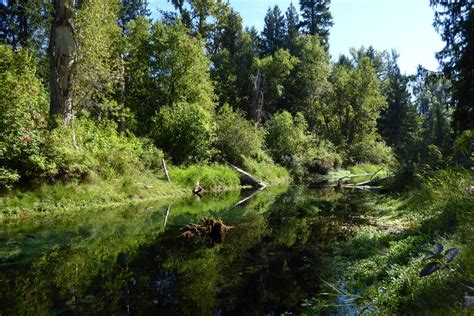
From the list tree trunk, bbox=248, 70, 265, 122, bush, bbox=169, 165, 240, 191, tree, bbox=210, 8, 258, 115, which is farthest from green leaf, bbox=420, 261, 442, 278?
tree, bbox=210, 8, 258, 115

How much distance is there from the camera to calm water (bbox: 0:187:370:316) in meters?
6.38

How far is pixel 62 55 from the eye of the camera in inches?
704

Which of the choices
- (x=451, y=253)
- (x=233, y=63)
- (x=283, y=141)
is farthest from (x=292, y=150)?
(x=451, y=253)

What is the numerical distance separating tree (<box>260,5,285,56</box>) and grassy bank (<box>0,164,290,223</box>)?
3887 cm

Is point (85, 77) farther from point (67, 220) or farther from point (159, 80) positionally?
point (159, 80)

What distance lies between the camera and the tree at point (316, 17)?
63812mm

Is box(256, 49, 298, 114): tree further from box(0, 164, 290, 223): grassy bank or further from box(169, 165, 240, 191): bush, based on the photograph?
box(0, 164, 290, 223): grassy bank

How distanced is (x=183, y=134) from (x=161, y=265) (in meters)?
19.3

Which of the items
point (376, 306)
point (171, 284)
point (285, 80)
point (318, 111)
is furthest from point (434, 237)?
point (318, 111)

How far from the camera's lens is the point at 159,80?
32.7 meters

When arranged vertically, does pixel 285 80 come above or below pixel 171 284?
above

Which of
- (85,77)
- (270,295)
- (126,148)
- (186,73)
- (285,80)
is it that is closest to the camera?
(270,295)

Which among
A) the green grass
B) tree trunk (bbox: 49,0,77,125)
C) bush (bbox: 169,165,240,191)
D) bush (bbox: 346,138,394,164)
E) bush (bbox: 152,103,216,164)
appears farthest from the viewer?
bush (bbox: 346,138,394,164)

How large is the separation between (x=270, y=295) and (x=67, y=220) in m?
9.14
